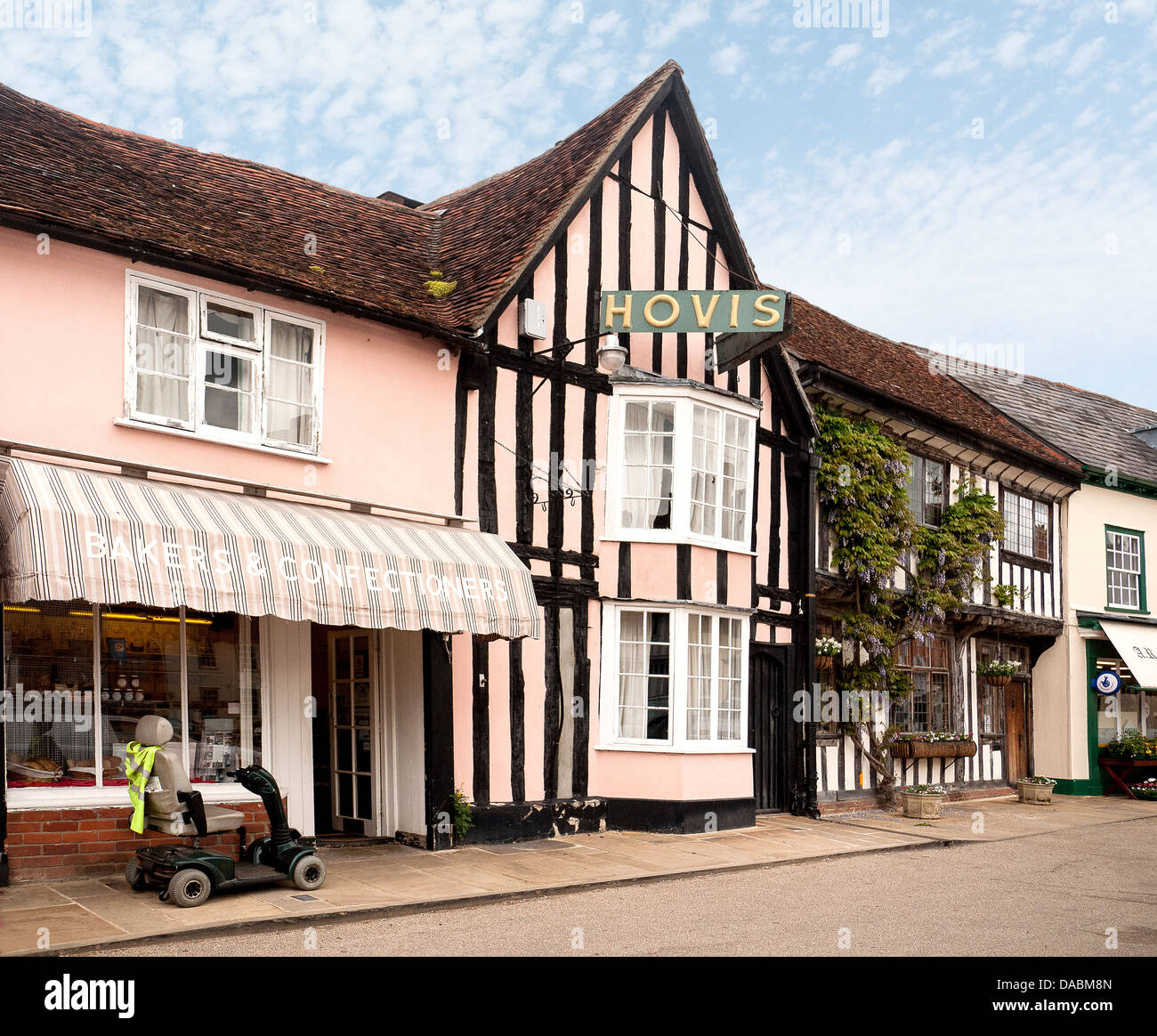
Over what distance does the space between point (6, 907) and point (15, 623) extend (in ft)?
7.43

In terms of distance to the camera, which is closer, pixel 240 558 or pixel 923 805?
pixel 240 558

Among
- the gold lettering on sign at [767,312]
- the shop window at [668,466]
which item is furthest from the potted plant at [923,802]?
the gold lettering on sign at [767,312]

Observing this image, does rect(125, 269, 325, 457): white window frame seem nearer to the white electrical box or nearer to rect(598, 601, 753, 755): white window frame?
the white electrical box

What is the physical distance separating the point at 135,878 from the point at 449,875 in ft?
8.41

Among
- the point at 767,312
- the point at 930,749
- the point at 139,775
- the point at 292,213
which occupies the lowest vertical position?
the point at 930,749

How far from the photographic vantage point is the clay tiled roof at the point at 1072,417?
77.9 feet

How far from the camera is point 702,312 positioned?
13.3 m

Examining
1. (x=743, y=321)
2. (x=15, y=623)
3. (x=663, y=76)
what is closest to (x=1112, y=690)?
(x=743, y=321)

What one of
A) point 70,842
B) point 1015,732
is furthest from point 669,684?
point 1015,732

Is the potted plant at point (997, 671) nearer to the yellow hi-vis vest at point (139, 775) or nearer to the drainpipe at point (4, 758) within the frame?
the yellow hi-vis vest at point (139, 775)

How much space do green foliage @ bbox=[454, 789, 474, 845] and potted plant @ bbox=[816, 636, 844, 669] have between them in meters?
6.60

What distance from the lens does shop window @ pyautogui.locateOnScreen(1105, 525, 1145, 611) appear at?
23.6m

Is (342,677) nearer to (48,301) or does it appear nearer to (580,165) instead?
(48,301)

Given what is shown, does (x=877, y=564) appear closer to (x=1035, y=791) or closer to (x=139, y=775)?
(x=1035, y=791)
